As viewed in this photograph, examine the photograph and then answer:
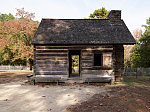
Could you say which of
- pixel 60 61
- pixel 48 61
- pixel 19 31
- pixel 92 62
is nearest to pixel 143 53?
pixel 92 62

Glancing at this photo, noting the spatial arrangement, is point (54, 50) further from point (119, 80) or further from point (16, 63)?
point (16, 63)

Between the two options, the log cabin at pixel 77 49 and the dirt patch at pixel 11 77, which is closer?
the log cabin at pixel 77 49

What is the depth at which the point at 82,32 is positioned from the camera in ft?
42.7

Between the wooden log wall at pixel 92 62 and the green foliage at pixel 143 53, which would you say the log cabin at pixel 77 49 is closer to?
the wooden log wall at pixel 92 62

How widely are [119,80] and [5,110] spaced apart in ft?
34.4

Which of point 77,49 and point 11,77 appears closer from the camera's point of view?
point 77,49

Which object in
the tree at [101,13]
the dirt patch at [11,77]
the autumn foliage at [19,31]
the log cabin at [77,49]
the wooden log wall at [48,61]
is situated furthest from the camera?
the tree at [101,13]

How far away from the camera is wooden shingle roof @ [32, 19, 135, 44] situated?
11648 mm

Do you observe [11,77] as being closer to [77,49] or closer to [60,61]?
[60,61]

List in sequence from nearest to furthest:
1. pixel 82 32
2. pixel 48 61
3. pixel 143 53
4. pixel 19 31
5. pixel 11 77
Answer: pixel 48 61, pixel 82 32, pixel 11 77, pixel 143 53, pixel 19 31

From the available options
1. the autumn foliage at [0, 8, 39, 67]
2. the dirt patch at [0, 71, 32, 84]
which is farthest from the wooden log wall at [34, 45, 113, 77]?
the autumn foliage at [0, 8, 39, 67]

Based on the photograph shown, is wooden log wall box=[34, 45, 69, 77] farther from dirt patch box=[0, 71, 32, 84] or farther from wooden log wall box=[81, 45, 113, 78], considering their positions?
dirt patch box=[0, 71, 32, 84]

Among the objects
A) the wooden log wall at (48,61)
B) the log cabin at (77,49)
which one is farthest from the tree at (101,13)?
the wooden log wall at (48,61)

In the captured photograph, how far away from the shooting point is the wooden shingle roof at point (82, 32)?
38.2ft
